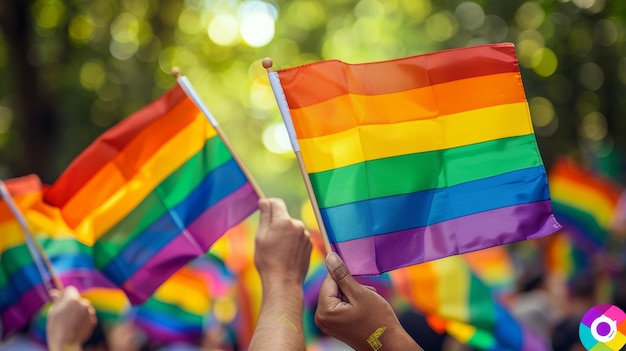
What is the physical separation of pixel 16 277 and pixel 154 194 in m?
1.11

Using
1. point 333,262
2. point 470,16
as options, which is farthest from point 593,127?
point 333,262

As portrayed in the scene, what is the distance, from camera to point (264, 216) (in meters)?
3.32

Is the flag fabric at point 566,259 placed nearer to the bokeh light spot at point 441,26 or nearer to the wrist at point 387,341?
the wrist at point 387,341

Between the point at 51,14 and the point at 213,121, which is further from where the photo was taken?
the point at 51,14

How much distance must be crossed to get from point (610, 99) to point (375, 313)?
1686 centimetres

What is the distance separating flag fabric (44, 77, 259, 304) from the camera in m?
4.94

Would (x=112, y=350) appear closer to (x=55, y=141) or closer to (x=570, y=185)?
(x=570, y=185)

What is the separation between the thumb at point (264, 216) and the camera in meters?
3.27

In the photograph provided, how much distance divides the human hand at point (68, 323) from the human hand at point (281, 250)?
3.93ft

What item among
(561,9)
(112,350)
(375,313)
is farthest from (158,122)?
(561,9)

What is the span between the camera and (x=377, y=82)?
3.86 m

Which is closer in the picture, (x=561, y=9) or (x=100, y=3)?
(x=100, y=3)

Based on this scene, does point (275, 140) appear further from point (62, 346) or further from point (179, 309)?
point (62, 346)

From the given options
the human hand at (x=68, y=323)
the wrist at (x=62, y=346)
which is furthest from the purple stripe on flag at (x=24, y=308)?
the wrist at (x=62, y=346)
